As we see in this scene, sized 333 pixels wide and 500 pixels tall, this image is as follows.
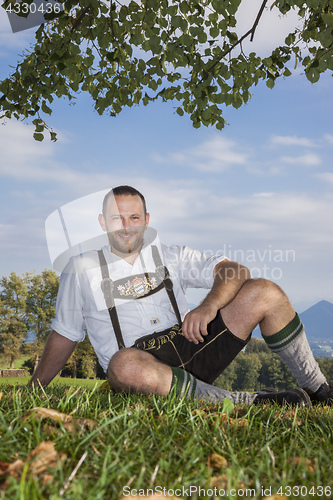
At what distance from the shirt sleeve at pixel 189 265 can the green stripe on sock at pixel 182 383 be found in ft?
3.76

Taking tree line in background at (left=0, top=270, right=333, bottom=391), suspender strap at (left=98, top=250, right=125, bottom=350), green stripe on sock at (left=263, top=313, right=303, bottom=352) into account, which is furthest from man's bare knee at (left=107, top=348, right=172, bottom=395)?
tree line in background at (left=0, top=270, right=333, bottom=391)

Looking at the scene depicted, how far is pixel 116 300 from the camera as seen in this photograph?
4.45 meters

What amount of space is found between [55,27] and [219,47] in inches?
114

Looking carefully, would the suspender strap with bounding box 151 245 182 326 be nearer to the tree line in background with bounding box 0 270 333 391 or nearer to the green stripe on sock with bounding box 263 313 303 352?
the green stripe on sock with bounding box 263 313 303 352

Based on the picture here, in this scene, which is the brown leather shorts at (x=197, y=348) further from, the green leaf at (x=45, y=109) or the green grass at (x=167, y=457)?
the green leaf at (x=45, y=109)

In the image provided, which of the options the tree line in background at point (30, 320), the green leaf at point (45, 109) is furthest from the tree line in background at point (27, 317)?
the green leaf at point (45, 109)

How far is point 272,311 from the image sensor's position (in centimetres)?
408

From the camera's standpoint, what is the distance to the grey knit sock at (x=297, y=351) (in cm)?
418

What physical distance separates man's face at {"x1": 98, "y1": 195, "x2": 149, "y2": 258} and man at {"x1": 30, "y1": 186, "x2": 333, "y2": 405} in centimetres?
1

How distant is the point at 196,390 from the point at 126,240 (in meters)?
1.84

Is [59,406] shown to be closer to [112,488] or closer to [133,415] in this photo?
[133,415]

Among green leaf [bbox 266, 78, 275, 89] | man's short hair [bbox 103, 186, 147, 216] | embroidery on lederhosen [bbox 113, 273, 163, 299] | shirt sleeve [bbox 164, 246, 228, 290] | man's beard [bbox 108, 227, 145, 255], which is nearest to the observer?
embroidery on lederhosen [bbox 113, 273, 163, 299]

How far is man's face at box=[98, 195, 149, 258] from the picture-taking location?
4.75 m

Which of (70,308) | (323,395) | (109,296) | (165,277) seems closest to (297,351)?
(323,395)
